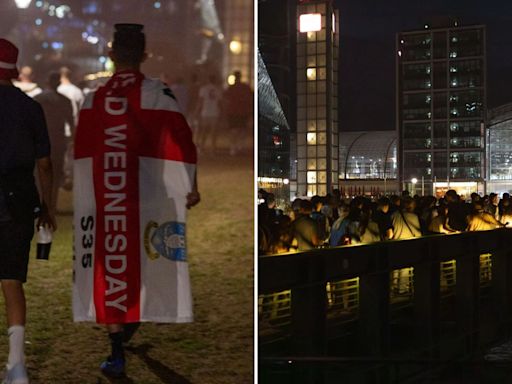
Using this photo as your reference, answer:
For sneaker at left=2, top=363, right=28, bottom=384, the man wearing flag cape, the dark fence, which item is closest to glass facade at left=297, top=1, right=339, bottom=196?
the dark fence

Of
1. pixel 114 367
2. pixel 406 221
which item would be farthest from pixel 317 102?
pixel 114 367

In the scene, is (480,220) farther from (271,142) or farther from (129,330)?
(129,330)

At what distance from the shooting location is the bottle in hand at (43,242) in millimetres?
2383

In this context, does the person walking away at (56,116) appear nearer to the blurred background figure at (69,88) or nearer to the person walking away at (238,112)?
the blurred background figure at (69,88)

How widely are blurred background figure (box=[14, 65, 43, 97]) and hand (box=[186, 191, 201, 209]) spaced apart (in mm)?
615

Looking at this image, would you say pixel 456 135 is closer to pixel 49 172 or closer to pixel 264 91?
pixel 264 91

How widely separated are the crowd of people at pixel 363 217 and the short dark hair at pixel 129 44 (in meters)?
0.64

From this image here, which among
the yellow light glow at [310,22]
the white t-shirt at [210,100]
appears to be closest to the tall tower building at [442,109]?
the yellow light glow at [310,22]

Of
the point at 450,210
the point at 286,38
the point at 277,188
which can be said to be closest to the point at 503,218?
the point at 450,210

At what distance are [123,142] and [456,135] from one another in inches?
50.5

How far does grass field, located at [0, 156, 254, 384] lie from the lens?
240 cm

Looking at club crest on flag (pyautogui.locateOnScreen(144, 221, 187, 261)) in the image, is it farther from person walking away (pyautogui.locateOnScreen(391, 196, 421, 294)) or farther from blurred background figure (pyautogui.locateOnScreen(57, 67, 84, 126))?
person walking away (pyautogui.locateOnScreen(391, 196, 421, 294))

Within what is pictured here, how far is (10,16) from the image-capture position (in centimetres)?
238

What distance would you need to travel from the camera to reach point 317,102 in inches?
108
